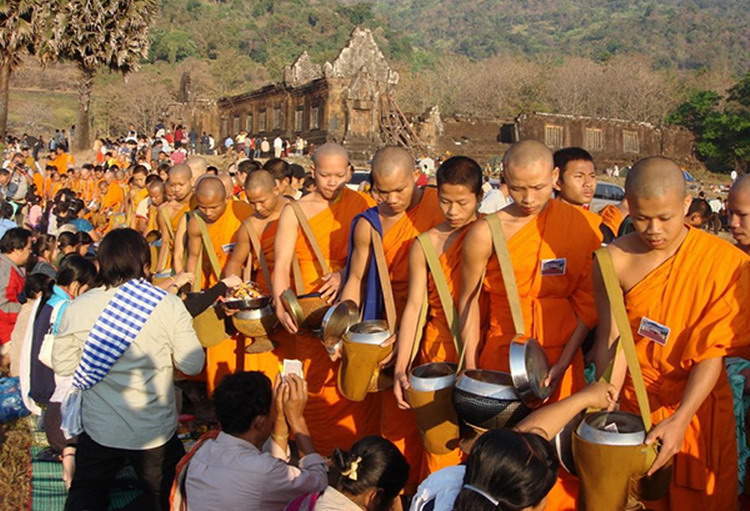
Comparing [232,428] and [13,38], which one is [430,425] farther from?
[13,38]

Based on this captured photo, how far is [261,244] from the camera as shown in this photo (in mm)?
5984

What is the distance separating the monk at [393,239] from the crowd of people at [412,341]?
1 cm

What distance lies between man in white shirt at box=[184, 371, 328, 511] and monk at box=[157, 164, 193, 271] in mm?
4167

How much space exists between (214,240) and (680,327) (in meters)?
4.22

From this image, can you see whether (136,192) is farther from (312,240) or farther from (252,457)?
(252,457)

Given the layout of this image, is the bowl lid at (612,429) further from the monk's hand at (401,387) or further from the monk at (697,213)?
the monk at (697,213)

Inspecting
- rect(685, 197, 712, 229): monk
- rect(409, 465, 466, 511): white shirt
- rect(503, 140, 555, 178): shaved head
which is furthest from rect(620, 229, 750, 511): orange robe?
rect(685, 197, 712, 229): monk

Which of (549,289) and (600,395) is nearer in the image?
(600,395)

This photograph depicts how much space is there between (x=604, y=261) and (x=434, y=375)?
96cm

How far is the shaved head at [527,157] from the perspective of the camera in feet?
12.2

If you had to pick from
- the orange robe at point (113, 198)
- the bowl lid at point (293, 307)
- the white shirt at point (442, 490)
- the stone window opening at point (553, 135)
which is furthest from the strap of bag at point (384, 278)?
the stone window opening at point (553, 135)

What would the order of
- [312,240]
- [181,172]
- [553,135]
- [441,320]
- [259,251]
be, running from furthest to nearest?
[553,135] < [181,172] < [259,251] < [312,240] < [441,320]

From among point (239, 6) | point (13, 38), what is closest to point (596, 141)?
point (13, 38)

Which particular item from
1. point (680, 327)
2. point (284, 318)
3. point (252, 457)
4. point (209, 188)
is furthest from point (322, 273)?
point (680, 327)
